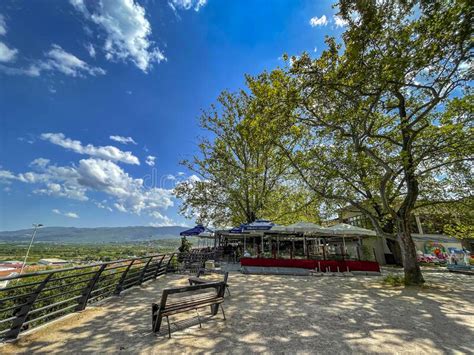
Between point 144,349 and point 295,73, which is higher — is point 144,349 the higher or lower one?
the lower one

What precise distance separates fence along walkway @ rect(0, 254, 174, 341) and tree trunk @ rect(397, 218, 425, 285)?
10525mm

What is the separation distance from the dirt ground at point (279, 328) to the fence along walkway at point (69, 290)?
301 mm

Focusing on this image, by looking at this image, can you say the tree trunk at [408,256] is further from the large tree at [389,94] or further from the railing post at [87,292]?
the railing post at [87,292]

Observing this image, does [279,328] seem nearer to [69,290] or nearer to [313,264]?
[69,290]

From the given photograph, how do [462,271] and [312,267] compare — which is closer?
[312,267]

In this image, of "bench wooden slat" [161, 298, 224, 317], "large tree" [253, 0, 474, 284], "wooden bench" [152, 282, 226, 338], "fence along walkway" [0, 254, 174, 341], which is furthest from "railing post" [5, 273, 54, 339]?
"large tree" [253, 0, 474, 284]

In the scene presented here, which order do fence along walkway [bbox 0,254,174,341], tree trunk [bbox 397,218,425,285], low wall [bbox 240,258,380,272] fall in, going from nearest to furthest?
fence along walkway [bbox 0,254,174,341]
tree trunk [bbox 397,218,425,285]
low wall [bbox 240,258,380,272]

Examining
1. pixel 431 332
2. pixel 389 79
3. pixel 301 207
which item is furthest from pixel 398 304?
pixel 301 207

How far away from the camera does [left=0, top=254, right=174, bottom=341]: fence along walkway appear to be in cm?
376

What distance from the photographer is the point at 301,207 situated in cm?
1766

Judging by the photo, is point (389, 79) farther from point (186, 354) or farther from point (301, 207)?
point (301, 207)

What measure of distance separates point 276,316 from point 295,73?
26.9ft

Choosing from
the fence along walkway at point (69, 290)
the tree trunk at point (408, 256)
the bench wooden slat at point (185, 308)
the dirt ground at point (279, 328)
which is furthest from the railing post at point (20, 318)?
the tree trunk at point (408, 256)

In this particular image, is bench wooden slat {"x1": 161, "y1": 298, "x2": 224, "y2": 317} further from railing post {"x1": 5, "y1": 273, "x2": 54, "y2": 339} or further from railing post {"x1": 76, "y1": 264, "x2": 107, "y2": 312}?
railing post {"x1": 76, "y1": 264, "x2": 107, "y2": 312}
